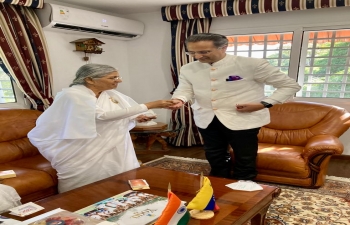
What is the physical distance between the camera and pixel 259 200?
1427 millimetres

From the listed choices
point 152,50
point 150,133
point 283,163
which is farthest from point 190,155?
point 152,50

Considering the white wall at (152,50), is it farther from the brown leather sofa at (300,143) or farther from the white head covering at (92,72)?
the white head covering at (92,72)

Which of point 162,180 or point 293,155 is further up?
point 162,180

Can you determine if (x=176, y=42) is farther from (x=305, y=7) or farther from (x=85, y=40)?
(x=305, y=7)

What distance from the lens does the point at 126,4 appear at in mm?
3795

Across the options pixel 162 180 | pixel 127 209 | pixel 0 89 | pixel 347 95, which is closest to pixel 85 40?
pixel 0 89

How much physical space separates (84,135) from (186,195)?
0.80 m

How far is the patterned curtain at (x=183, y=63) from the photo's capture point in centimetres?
401

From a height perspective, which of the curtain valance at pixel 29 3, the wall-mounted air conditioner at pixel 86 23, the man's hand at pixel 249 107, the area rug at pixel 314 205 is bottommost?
the area rug at pixel 314 205

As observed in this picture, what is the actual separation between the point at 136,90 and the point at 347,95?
302 cm

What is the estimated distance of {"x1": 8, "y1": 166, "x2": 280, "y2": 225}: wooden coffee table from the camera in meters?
1.30

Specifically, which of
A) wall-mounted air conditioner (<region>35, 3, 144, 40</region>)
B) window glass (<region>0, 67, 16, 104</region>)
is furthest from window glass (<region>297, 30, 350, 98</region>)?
window glass (<region>0, 67, 16, 104</region>)

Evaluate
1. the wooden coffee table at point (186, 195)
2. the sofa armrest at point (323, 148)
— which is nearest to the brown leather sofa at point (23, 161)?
the wooden coffee table at point (186, 195)

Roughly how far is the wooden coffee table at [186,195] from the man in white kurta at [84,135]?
30 centimetres
